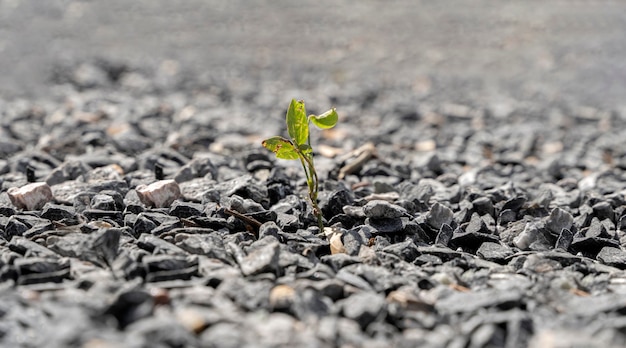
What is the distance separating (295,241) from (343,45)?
758cm

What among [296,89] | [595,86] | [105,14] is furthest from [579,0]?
[105,14]

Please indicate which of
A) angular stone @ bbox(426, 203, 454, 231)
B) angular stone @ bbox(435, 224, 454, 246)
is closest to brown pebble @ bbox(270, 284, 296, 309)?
angular stone @ bbox(435, 224, 454, 246)

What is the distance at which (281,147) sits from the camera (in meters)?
2.70

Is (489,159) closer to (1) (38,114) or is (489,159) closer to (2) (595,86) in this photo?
(1) (38,114)

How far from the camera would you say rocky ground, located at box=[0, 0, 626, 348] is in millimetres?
1837

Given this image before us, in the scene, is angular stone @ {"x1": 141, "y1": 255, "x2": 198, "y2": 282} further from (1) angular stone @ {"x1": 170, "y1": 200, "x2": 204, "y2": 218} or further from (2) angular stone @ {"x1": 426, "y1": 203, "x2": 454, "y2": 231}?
(2) angular stone @ {"x1": 426, "y1": 203, "x2": 454, "y2": 231}

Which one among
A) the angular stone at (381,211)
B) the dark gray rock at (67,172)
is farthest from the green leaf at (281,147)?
the dark gray rock at (67,172)

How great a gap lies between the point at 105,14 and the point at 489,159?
808cm

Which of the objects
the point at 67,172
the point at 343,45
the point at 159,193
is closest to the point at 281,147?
the point at 159,193

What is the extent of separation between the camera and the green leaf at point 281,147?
105 inches

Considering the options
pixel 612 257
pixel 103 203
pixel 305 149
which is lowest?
pixel 612 257

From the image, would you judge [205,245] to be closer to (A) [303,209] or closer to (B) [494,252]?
(A) [303,209]

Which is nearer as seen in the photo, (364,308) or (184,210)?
(364,308)

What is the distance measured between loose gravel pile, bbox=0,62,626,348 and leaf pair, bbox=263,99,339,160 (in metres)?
0.25
